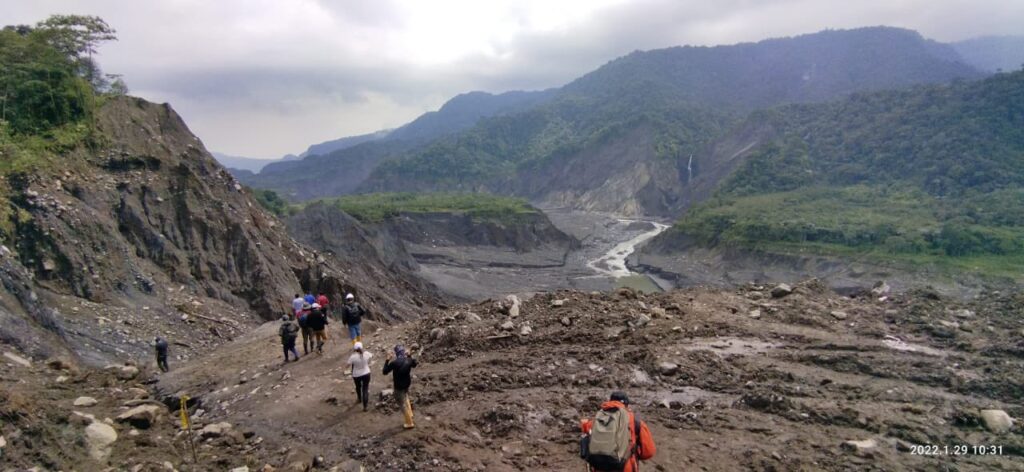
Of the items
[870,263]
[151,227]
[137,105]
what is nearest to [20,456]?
[151,227]

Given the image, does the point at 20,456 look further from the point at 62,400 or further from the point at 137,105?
the point at 137,105

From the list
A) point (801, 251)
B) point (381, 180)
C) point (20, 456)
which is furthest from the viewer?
point (381, 180)

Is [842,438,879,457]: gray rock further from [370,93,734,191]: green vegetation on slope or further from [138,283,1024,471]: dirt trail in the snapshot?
[370,93,734,191]: green vegetation on slope

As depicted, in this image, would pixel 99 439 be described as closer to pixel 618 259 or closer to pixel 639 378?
pixel 639 378

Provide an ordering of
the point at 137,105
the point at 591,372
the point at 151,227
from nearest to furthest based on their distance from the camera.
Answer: the point at 591,372
the point at 151,227
the point at 137,105

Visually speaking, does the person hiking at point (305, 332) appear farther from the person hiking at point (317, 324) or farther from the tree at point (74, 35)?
the tree at point (74, 35)

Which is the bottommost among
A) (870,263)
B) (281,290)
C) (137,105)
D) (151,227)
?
(870,263)

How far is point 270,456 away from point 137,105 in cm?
2554

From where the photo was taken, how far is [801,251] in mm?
54406

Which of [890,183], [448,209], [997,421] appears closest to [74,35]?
[997,421]

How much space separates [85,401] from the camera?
9.25 metres

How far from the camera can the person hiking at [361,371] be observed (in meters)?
8.96

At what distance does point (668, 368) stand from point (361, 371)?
5.31 metres

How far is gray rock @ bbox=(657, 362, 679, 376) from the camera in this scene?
998cm
